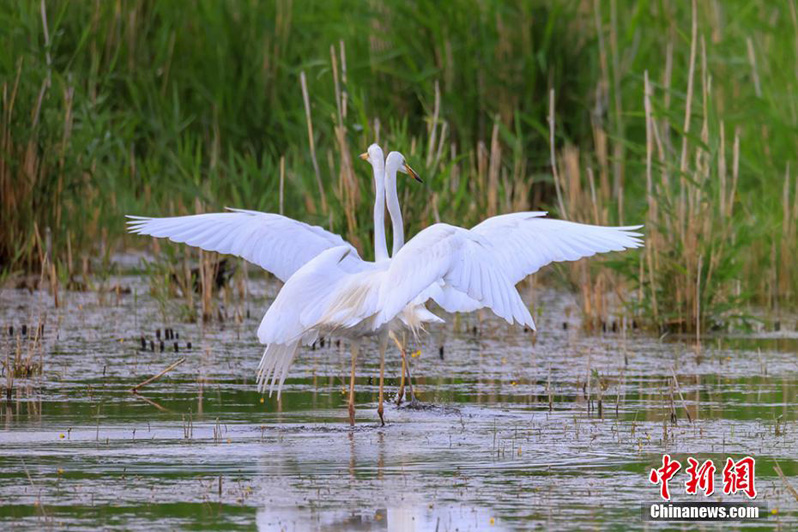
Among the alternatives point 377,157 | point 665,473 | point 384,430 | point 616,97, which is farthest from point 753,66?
point 665,473

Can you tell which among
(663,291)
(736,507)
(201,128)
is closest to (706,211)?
(663,291)

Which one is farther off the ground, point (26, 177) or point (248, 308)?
point (26, 177)

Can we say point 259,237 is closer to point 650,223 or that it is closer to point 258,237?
point 258,237

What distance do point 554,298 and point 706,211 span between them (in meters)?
2.32

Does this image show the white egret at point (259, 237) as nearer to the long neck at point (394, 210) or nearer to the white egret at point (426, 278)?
the long neck at point (394, 210)

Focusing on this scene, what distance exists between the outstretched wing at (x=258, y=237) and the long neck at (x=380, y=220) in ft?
0.61

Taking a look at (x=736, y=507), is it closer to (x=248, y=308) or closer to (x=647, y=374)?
(x=647, y=374)

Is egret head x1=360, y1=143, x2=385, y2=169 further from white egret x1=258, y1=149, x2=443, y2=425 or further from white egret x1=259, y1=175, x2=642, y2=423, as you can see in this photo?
white egret x1=259, y1=175, x2=642, y2=423

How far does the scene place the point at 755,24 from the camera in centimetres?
1266

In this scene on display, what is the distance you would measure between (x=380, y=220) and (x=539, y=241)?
1214mm

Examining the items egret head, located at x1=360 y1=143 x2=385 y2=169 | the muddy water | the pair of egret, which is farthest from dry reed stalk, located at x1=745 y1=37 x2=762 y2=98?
the pair of egret

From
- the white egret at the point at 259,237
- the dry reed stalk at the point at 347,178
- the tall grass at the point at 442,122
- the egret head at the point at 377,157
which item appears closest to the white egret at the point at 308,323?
the white egret at the point at 259,237

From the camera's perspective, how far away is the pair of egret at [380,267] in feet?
21.3

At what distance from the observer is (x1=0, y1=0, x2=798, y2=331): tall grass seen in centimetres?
1026
